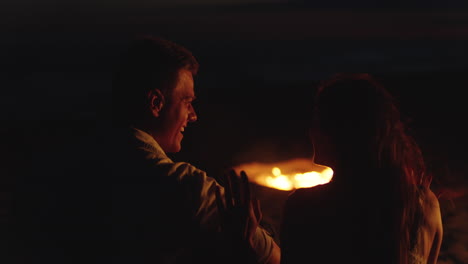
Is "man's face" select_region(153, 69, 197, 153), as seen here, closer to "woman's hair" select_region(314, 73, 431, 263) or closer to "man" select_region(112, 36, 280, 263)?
"man" select_region(112, 36, 280, 263)

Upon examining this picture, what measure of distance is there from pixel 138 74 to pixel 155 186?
1.77ft

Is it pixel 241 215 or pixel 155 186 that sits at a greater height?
pixel 155 186

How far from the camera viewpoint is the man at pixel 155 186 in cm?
150

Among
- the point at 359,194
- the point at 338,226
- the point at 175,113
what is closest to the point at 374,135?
the point at 359,194

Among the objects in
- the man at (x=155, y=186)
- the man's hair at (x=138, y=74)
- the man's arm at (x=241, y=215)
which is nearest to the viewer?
the man at (x=155, y=186)

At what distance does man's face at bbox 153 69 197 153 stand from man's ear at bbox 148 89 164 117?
0.03m

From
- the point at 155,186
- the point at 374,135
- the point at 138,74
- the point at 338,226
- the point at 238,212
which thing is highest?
the point at 138,74

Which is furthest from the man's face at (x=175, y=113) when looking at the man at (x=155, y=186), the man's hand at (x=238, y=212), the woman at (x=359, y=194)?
the woman at (x=359, y=194)

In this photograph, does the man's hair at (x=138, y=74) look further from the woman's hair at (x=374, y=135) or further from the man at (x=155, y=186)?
the woman's hair at (x=374, y=135)

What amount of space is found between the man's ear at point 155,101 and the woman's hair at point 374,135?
26.2 inches

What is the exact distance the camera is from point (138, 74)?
1.85m

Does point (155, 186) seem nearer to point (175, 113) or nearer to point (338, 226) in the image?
point (175, 113)

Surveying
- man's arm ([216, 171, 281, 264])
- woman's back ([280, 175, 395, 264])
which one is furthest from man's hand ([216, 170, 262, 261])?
woman's back ([280, 175, 395, 264])

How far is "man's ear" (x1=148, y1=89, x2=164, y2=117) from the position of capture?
1.86 metres
